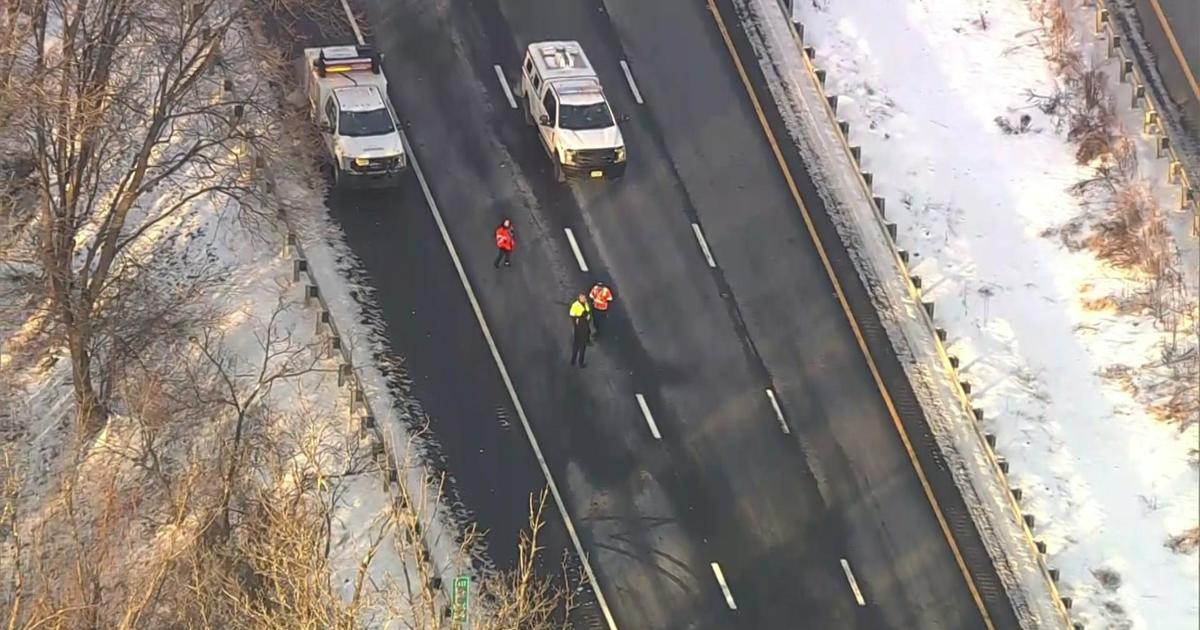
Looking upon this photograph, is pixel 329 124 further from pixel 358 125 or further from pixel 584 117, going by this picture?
pixel 584 117

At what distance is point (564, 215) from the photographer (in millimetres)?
34594

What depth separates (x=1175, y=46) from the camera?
37938mm

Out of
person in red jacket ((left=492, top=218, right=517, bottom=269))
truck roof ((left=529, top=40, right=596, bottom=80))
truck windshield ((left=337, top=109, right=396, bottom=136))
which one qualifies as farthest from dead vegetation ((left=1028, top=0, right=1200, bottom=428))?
truck windshield ((left=337, top=109, right=396, bottom=136))

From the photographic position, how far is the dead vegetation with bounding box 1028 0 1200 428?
25578 mm

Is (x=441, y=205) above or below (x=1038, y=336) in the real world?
above

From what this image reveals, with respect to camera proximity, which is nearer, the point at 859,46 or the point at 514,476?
the point at 514,476

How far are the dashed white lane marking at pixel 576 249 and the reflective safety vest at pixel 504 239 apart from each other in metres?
1.62

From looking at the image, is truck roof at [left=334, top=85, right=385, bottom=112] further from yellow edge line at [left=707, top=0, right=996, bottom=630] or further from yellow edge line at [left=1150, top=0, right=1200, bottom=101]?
yellow edge line at [left=1150, top=0, right=1200, bottom=101]

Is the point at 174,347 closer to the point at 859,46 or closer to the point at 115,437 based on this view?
the point at 115,437

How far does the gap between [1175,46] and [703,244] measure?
12.6 meters

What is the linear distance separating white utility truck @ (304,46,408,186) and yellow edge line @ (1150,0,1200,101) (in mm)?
17798

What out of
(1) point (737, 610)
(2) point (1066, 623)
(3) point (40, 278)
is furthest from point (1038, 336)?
(3) point (40, 278)

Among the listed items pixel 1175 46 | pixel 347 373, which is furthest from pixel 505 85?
pixel 1175 46

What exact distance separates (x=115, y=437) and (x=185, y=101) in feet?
25.1
